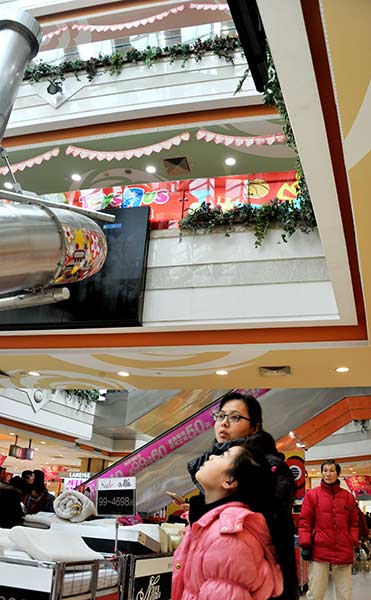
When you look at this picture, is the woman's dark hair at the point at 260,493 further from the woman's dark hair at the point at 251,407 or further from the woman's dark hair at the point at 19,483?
the woman's dark hair at the point at 19,483

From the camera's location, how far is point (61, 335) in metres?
5.84

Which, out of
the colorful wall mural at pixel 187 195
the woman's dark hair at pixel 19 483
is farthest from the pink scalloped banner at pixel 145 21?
the woman's dark hair at pixel 19 483

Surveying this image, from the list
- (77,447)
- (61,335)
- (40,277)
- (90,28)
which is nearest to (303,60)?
(40,277)

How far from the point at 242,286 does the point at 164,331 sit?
0.97 metres

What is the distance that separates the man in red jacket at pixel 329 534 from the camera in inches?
173

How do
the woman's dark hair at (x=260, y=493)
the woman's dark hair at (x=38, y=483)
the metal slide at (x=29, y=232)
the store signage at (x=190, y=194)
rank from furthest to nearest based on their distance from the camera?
the woman's dark hair at (x=38, y=483) < the store signage at (x=190, y=194) < the metal slide at (x=29, y=232) < the woman's dark hair at (x=260, y=493)

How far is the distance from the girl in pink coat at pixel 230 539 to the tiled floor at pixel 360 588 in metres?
4.35

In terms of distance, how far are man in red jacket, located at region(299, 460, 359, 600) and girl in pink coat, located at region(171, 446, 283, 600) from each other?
3200mm

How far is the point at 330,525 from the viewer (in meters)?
4.52

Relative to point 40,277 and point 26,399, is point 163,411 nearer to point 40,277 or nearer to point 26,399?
point 26,399

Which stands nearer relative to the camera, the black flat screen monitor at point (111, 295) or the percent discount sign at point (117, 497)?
the percent discount sign at point (117, 497)

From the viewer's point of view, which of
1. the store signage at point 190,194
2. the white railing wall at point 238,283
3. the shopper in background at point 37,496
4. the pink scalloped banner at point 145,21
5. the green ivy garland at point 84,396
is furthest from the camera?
the green ivy garland at point 84,396

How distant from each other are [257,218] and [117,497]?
306cm

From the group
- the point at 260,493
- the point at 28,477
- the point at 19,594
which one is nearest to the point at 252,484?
the point at 260,493
